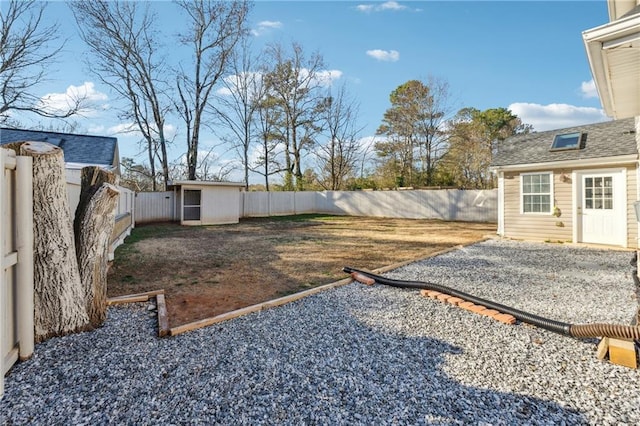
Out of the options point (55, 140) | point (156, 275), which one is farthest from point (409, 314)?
point (55, 140)

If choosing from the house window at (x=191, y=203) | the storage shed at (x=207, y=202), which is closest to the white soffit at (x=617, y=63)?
the storage shed at (x=207, y=202)

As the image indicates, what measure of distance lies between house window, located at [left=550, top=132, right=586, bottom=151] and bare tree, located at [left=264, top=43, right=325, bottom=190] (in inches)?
537

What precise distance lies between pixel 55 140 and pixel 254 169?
34.2ft

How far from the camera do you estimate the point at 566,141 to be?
25.1ft

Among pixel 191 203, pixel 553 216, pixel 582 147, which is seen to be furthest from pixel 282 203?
pixel 582 147

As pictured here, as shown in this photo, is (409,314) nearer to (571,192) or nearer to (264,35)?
(571,192)

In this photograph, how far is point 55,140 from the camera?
9750 mm

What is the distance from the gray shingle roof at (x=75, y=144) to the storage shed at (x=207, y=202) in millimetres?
2550

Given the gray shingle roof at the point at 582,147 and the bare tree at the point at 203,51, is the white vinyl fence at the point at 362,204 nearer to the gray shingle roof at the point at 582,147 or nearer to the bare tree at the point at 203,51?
the bare tree at the point at 203,51

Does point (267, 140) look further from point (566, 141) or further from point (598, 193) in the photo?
point (598, 193)

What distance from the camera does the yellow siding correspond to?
7246 mm

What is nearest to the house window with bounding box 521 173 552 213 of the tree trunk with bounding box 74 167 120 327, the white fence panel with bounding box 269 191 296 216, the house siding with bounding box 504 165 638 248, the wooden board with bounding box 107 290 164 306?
the house siding with bounding box 504 165 638 248

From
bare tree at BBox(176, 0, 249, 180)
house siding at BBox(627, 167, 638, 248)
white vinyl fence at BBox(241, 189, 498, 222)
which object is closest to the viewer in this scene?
house siding at BBox(627, 167, 638, 248)

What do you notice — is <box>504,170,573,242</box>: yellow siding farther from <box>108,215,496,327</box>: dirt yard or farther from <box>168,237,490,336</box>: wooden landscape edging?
<box>168,237,490,336</box>: wooden landscape edging
